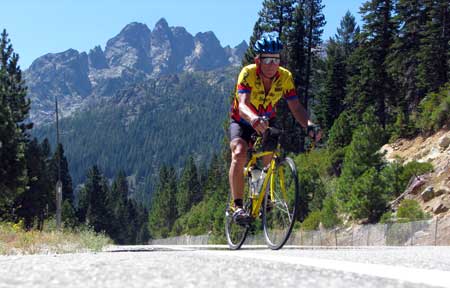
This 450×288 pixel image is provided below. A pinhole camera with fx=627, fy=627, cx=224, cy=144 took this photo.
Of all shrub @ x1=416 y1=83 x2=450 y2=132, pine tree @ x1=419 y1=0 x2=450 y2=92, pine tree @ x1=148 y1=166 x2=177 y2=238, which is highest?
pine tree @ x1=419 y1=0 x2=450 y2=92

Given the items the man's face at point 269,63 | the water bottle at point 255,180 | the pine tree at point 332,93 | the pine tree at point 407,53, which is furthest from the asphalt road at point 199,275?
the pine tree at point 332,93

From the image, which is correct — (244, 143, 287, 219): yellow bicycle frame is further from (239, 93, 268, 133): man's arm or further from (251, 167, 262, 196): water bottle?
(239, 93, 268, 133): man's arm

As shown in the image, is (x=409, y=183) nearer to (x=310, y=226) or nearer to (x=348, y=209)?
(x=348, y=209)

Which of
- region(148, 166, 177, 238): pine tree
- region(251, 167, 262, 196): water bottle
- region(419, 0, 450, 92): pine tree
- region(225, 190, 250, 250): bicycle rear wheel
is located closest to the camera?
region(251, 167, 262, 196): water bottle

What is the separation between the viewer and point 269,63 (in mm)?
7145

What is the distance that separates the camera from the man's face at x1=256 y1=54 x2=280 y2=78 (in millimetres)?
7148

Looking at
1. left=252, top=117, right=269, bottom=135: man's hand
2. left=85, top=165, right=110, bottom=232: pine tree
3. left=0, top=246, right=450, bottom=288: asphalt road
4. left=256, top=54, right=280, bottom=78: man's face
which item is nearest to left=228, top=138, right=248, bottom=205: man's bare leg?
left=252, top=117, right=269, bottom=135: man's hand

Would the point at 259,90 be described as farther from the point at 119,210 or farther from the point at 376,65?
the point at 119,210

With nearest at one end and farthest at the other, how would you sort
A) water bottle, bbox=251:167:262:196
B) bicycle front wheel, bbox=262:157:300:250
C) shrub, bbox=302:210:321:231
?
bicycle front wheel, bbox=262:157:300:250
water bottle, bbox=251:167:262:196
shrub, bbox=302:210:321:231

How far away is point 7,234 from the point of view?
12688 mm

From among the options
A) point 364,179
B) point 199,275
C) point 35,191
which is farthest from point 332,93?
point 199,275

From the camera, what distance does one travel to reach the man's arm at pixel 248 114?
659 centimetres

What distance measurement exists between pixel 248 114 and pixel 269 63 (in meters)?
0.77

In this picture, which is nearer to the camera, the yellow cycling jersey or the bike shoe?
the yellow cycling jersey
